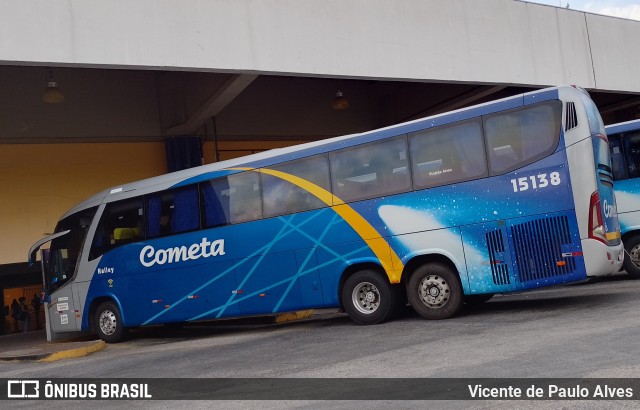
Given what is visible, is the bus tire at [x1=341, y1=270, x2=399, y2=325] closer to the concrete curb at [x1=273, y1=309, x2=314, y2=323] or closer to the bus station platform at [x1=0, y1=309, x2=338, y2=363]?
the bus station platform at [x1=0, y1=309, x2=338, y2=363]

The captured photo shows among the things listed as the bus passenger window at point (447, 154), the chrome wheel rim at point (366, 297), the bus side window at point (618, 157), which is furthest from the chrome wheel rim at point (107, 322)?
the bus side window at point (618, 157)

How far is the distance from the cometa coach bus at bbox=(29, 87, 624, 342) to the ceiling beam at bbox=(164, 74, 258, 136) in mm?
3629

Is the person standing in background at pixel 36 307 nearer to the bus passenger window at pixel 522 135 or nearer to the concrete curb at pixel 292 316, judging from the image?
the concrete curb at pixel 292 316

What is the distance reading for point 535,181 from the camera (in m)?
10.7

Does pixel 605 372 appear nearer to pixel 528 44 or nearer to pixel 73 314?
pixel 73 314

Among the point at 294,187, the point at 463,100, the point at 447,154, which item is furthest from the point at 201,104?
the point at 447,154

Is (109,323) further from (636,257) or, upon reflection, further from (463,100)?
(463,100)

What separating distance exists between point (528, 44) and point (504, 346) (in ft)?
41.7

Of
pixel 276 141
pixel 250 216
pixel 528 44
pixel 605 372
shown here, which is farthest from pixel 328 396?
pixel 276 141

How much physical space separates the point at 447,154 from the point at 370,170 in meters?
1.26

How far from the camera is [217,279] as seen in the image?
1344 centimetres

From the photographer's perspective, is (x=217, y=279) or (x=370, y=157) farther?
(x=217, y=279)

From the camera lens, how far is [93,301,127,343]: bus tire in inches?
582

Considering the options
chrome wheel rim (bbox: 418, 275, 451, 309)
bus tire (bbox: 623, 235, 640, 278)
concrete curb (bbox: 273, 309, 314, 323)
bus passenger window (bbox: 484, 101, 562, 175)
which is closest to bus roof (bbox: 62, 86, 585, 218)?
bus passenger window (bbox: 484, 101, 562, 175)
